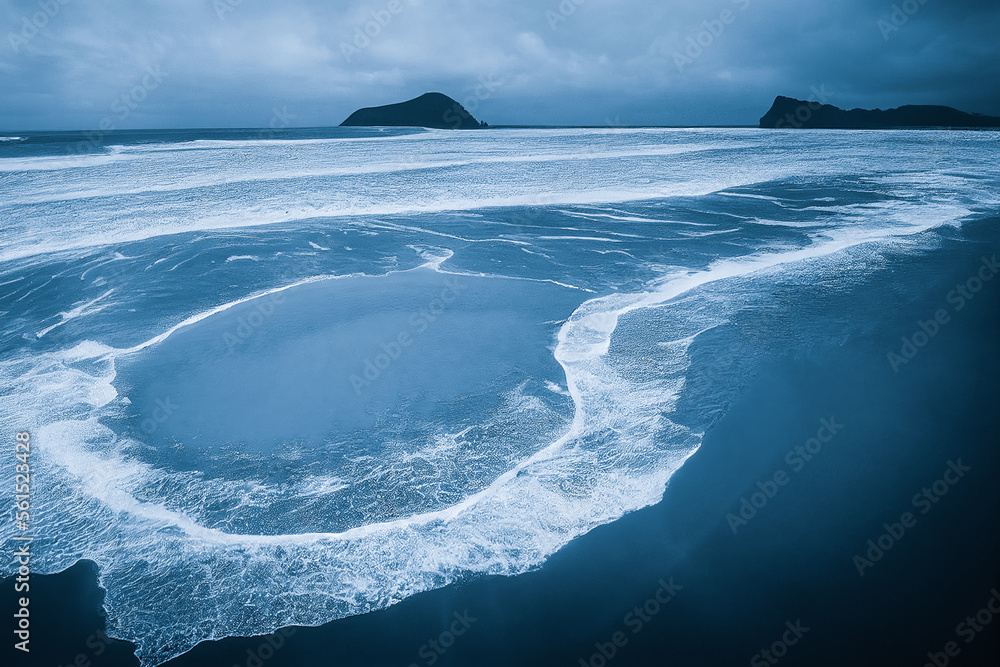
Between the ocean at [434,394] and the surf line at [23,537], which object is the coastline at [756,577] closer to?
the ocean at [434,394]

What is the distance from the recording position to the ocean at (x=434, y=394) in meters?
3.93

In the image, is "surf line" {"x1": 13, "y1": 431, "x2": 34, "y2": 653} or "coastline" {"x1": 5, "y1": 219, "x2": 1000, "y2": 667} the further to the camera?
"surf line" {"x1": 13, "y1": 431, "x2": 34, "y2": 653}

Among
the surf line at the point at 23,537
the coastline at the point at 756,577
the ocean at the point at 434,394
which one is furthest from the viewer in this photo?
the ocean at the point at 434,394

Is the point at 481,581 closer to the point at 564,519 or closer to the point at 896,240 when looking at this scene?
the point at 564,519

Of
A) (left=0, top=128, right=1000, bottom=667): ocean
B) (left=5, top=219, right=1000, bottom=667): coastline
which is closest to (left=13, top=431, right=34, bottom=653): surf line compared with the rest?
(left=0, top=128, right=1000, bottom=667): ocean

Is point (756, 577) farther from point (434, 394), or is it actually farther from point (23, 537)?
point (23, 537)

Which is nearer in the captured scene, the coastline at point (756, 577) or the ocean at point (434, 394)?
the coastline at point (756, 577)

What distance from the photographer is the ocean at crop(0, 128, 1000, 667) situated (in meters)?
3.93

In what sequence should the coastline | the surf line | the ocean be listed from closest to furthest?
1. the coastline
2. the surf line
3. the ocean

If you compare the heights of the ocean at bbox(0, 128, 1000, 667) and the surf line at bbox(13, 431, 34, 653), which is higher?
the ocean at bbox(0, 128, 1000, 667)

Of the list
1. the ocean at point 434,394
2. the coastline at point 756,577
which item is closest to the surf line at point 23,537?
the ocean at point 434,394

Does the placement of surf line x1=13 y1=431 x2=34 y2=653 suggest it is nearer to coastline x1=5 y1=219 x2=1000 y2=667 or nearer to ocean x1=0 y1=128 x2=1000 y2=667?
ocean x1=0 y1=128 x2=1000 y2=667

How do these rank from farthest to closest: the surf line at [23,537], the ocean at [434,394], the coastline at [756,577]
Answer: the ocean at [434,394] → the surf line at [23,537] → the coastline at [756,577]

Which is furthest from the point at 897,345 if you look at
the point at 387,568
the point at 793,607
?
the point at 387,568
